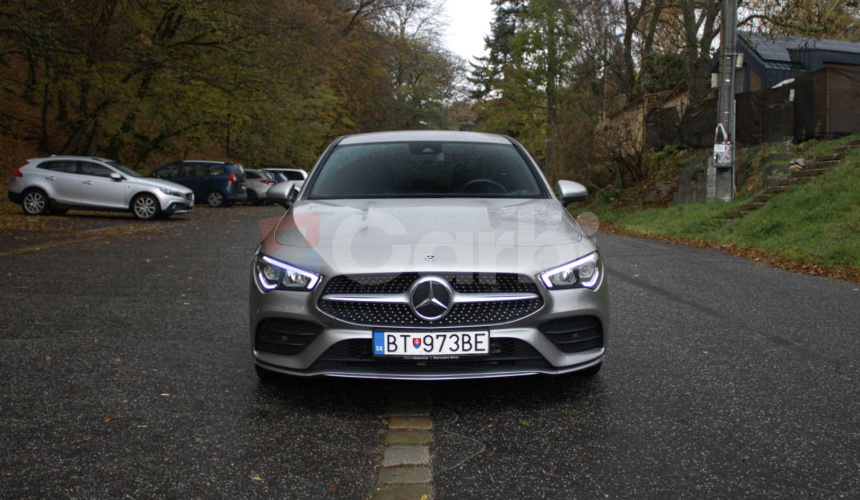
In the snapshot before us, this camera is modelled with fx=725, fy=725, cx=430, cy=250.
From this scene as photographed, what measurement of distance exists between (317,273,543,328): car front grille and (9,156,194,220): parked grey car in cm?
1669

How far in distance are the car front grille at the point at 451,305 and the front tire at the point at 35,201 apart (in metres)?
17.1

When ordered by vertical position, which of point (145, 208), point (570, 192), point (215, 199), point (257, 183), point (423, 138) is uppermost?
point (423, 138)

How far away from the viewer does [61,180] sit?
1805 centimetres

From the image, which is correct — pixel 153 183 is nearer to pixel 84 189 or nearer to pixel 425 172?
pixel 84 189

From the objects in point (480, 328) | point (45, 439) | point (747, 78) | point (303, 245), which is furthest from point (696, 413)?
point (747, 78)

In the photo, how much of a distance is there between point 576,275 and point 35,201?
1783 centimetres

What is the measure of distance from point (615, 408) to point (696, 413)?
399 mm

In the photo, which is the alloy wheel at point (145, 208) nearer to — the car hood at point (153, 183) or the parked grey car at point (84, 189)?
the parked grey car at point (84, 189)

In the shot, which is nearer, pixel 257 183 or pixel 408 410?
pixel 408 410

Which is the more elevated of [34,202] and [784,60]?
[784,60]

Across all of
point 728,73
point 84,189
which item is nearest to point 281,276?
point 728,73

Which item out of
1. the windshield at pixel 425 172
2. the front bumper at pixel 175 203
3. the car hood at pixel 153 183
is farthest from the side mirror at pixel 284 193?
the car hood at pixel 153 183

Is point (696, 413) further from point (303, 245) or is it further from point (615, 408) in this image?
point (303, 245)

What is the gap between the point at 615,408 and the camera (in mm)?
3729
